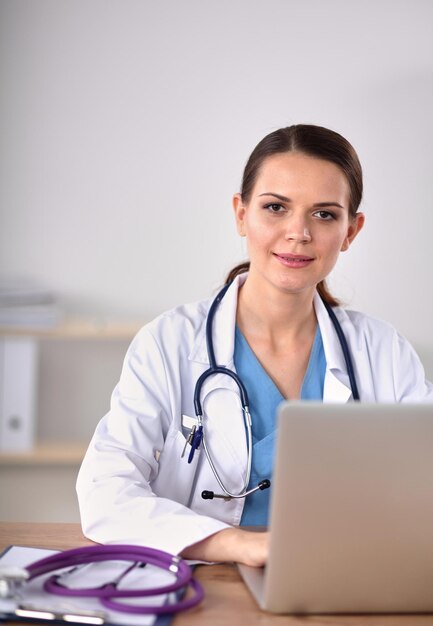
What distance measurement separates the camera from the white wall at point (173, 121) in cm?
313

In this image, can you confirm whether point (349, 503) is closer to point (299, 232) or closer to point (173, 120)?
point (299, 232)

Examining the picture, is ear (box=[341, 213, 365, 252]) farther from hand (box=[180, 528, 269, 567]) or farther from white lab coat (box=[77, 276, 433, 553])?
hand (box=[180, 528, 269, 567])

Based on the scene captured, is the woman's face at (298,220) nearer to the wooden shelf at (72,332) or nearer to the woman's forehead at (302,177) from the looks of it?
the woman's forehead at (302,177)

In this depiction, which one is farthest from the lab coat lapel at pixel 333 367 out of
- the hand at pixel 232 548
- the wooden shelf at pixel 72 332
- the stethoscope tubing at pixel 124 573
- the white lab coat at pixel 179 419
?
the wooden shelf at pixel 72 332

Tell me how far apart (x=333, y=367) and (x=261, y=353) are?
0.16 metres

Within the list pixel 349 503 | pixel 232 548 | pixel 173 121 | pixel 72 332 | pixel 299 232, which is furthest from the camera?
pixel 173 121

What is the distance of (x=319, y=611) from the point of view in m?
1.03

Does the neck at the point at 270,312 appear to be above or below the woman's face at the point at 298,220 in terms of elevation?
below

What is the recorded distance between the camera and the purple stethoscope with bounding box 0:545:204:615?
99 cm

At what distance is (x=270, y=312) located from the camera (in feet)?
6.03

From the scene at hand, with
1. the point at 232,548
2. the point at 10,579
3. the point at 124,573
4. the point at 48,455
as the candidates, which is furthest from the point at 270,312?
the point at 48,455

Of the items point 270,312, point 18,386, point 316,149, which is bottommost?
point 18,386

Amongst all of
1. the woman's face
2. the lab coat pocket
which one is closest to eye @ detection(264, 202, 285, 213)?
the woman's face

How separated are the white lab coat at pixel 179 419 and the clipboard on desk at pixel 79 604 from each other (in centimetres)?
12
